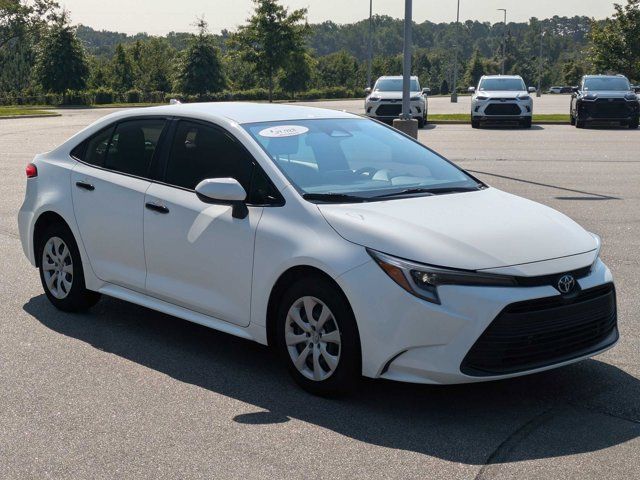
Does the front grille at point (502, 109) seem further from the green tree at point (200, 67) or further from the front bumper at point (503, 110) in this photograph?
the green tree at point (200, 67)

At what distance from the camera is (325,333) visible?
5.32m

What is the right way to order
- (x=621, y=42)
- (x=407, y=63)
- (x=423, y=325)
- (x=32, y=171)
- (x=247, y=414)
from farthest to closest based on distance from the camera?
(x=621, y=42)
(x=407, y=63)
(x=32, y=171)
(x=247, y=414)
(x=423, y=325)

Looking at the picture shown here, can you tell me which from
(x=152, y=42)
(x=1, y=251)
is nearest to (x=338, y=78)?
(x=152, y=42)

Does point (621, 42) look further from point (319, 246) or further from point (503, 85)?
point (319, 246)

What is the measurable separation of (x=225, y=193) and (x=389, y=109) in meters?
26.5

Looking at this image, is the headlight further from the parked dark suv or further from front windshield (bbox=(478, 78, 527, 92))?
front windshield (bbox=(478, 78, 527, 92))

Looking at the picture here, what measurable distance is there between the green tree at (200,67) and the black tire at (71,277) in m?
64.1

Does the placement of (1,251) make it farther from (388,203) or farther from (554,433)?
(554,433)

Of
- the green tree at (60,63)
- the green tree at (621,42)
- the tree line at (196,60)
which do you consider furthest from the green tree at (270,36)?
the green tree at (621,42)

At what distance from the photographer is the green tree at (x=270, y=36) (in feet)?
209

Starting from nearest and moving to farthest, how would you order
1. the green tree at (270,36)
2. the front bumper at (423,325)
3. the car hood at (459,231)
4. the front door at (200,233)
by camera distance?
1. the front bumper at (423,325)
2. the car hood at (459,231)
3. the front door at (200,233)
4. the green tree at (270,36)

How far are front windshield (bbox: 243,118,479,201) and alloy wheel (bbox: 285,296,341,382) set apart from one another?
27.9 inches

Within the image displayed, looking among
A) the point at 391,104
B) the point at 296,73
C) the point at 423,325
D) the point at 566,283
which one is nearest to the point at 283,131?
the point at 423,325

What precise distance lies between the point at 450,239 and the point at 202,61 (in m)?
67.5
